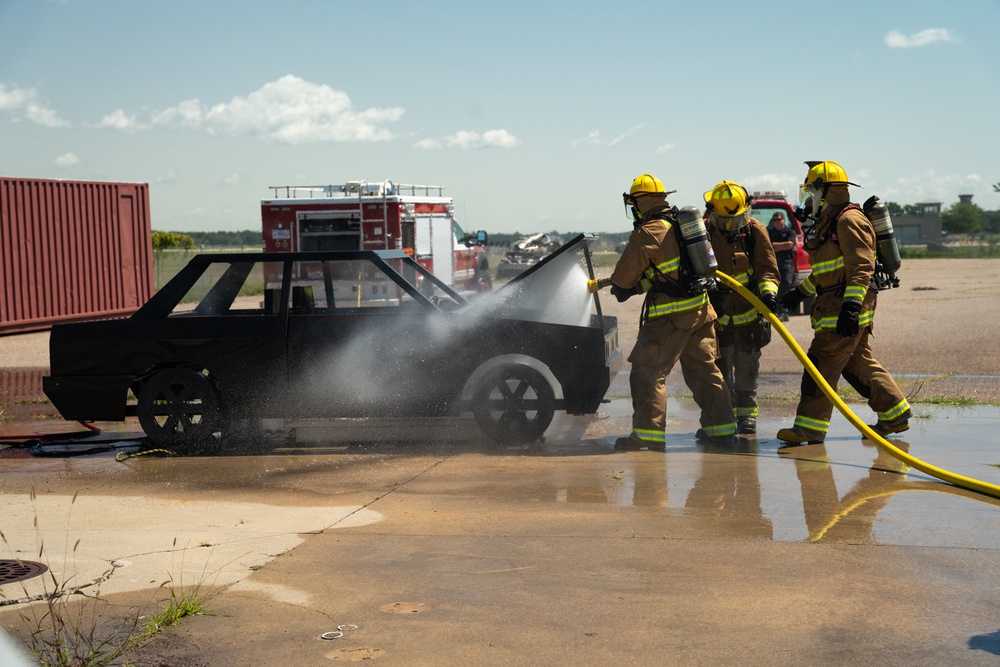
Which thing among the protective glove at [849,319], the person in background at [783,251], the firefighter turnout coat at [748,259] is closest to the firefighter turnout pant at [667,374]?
the firefighter turnout coat at [748,259]

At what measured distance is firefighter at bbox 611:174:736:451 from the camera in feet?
25.6

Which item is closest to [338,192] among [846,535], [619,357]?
[619,357]

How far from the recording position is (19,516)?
6.02m

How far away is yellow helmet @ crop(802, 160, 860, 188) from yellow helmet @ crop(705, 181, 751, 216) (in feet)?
1.81

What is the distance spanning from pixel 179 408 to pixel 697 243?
3.99 meters

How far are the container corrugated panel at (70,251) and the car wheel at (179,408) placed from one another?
13.4 meters

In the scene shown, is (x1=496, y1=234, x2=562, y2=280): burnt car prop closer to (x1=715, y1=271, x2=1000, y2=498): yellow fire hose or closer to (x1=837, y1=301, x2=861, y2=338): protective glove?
(x1=715, y1=271, x2=1000, y2=498): yellow fire hose

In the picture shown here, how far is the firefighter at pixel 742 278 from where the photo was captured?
8398 millimetres

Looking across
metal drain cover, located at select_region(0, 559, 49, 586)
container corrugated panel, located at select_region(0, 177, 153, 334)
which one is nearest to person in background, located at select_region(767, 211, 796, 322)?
container corrugated panel, located at select_region(0, 177, 153, 334)

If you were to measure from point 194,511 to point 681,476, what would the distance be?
9.77ft

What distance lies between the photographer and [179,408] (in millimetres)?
8031

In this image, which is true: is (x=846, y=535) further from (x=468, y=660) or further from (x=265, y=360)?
(x=265, y=360)

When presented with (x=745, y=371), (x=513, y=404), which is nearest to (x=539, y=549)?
(x=513, y=404)

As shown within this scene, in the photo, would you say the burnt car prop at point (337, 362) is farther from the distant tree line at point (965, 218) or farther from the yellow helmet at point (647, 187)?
the distant tree line at point (965, 218)
